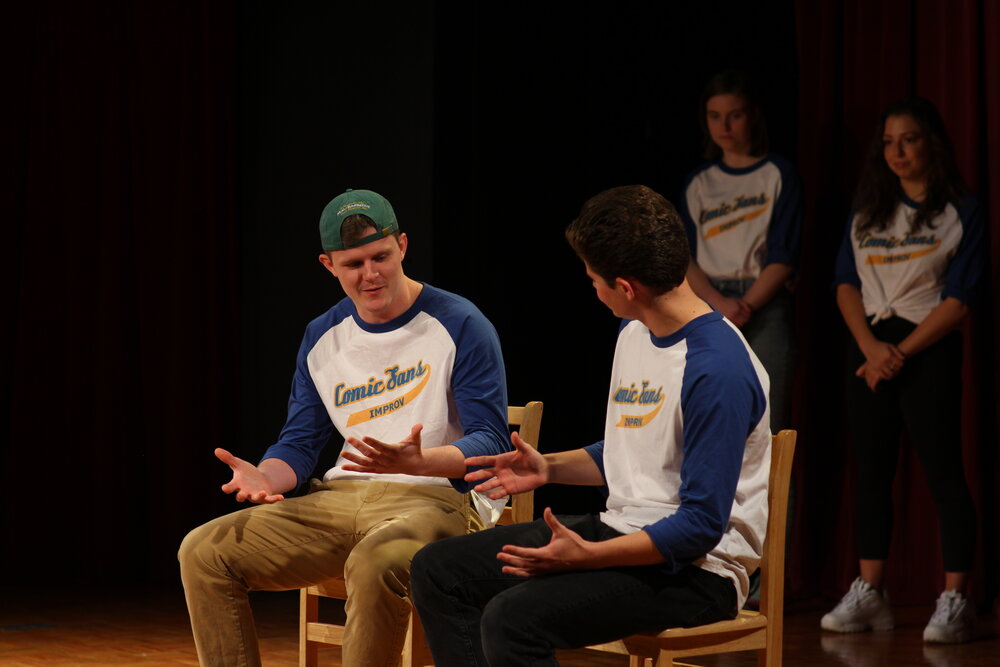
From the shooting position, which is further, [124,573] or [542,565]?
[124,573]

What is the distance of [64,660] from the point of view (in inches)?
136

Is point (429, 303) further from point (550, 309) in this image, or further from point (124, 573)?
point (124, 573)

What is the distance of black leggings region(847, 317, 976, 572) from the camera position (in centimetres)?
371

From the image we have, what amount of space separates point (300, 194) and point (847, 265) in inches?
76.0

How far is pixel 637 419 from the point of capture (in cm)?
206

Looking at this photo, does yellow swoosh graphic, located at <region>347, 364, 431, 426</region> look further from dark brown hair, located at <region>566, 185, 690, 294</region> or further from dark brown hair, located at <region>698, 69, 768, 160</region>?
dark brown hair, located at <region>698, 69, 768, 160</region>

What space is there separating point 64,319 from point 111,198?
1.56ft

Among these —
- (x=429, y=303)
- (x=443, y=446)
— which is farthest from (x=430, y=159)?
(x=443, y=446)

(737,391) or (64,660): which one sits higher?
(737,391)

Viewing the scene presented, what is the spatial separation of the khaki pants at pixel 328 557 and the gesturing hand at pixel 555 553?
0.42 meters

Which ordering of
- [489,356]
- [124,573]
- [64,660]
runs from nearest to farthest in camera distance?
[489,356] → [64,660] → [124,573]

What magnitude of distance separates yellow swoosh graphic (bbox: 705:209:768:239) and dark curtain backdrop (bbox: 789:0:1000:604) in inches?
18.1

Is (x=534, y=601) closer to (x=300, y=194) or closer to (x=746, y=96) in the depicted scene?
(x=746, y=96)

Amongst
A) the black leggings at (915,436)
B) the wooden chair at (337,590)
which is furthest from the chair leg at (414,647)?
the black leggings at (915,436)
